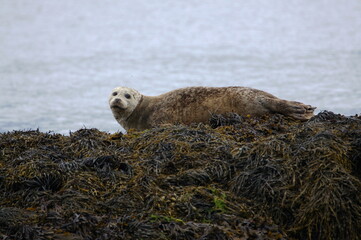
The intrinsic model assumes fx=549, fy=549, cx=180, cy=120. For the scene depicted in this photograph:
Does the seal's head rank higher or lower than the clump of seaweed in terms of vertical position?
A: higher

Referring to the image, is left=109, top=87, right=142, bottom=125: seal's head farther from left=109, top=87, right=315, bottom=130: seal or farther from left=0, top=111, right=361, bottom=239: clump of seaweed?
left=0, top=111, right=361, bottom=239: clump of seaweed

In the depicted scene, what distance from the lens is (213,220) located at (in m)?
4.33

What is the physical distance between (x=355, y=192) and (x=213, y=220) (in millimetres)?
1212

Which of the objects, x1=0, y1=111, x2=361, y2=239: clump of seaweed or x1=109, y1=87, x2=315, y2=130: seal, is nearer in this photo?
x1=0, y1=111, x2=361, y2=239: clump of seaweed

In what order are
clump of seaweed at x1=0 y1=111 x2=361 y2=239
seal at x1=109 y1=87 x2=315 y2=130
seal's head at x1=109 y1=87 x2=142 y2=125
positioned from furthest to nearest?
1. seal's head at x1=109 y1=87 x2=142 y2=125
2. seal at x1=109 y1=87 x2=315 y2=130
3. clump of seaweed at x1=0 y1=111 x2=361 y2=239

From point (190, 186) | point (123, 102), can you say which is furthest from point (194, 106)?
point (190, 186)

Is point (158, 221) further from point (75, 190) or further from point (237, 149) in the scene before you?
point (237, 149)

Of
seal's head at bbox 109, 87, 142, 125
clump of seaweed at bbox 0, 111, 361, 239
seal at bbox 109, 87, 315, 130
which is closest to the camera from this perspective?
clump of seaweed at bbox 0, 111, 361, 239

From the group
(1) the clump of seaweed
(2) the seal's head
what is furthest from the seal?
(1) the clump of seaweed

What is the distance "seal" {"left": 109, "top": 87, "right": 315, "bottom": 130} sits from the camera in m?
7.39

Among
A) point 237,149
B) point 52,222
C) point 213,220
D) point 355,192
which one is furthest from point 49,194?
point 355,192

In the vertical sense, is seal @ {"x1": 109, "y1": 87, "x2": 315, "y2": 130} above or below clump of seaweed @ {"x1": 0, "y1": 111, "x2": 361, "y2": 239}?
above

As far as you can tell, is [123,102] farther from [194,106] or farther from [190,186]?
[190,186]

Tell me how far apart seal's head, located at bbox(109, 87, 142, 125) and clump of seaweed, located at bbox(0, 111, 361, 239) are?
263 centimetres
